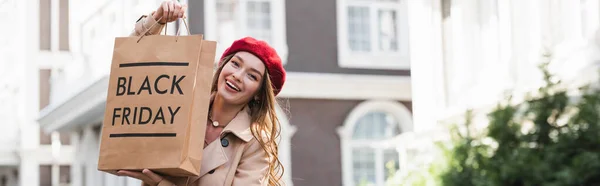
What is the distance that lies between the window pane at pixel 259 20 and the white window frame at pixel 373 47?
110 centimetres

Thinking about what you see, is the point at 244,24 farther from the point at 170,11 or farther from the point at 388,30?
the point at 170,11

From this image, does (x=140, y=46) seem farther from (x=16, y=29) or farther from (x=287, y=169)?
(x=16, y=29)

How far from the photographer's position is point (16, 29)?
2559 cm

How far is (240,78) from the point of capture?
4.30 m

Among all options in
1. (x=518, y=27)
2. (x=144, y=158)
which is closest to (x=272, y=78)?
(x=144, y=158)

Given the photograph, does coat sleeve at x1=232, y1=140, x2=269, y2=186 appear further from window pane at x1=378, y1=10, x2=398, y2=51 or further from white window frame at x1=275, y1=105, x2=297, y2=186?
window pane at x1=378, y1=10, x2=398, y2=51

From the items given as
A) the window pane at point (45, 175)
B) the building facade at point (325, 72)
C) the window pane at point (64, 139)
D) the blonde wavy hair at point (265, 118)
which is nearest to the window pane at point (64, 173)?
the window pane at point (45, 175)

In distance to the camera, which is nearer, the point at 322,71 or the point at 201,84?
the point at 201,84

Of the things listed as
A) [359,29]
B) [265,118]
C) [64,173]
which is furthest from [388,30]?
[265,118]

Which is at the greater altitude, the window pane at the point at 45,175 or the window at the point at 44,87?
the window at the point at 44,87

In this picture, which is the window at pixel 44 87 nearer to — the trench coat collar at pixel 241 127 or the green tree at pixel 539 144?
the green tree at pixel 539 144

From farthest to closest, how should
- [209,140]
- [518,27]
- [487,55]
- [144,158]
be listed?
1. [487,55]
2. [518,27]
3. [209,140]
4. [144,158]

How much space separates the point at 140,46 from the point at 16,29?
2207 centimetres

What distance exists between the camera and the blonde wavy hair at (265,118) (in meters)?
4.40
